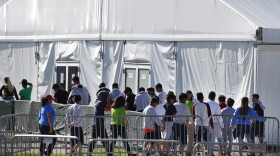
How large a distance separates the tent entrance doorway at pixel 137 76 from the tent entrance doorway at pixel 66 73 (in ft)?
7.78

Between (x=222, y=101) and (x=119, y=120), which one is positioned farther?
(x=222, y=101)

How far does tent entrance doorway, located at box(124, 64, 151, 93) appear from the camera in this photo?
103 feet

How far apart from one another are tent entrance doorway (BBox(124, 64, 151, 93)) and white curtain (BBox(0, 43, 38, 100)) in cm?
467

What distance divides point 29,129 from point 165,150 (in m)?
7.30

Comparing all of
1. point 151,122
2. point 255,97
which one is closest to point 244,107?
point 255,97

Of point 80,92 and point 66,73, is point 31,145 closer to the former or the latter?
point 80,92

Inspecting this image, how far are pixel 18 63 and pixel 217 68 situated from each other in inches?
381

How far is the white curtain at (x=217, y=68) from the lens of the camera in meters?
28.2

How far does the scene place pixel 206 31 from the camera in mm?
29344

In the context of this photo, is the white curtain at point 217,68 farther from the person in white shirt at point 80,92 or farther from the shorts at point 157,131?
the shorts at point 157,131

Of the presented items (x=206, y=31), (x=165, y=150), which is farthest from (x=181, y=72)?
(x=165, y=150)

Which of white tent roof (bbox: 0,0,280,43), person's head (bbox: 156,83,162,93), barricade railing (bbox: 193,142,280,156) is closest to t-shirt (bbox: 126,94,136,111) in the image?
person's head (bbox: 156,83,162,93)

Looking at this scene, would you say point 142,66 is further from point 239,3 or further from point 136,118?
point 136,118

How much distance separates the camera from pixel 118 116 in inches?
960
